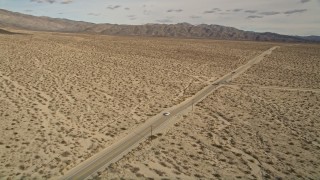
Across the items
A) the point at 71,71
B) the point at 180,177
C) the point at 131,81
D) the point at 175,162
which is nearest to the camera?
the point at 180,177

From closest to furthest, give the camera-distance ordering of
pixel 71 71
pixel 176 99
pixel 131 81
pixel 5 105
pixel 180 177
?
pixel 180 177 → pixel 5 105 → pixel 176 99 → pixel 131 81 → pixel 71 71

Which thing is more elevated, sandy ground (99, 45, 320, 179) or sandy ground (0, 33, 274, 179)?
sandy ground (0, 33, 274, 179)

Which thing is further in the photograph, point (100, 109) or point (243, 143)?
point (100, 109)

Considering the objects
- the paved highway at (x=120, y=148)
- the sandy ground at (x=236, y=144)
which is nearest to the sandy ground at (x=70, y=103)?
the paved highway at (x=120, y=148)

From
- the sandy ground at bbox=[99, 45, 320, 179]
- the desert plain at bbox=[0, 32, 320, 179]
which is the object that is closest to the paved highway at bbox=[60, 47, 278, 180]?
the desert plain at bbox=[0, 32, 320, 179]

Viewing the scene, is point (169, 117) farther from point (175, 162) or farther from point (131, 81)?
point (131, 81)

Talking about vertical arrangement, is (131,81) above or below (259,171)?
above

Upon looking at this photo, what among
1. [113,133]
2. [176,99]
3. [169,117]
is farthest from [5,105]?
[176,99]

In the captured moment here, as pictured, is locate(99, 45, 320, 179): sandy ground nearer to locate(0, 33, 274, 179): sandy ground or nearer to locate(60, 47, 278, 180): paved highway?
locate(60, 47, 278, 180): paved highway
